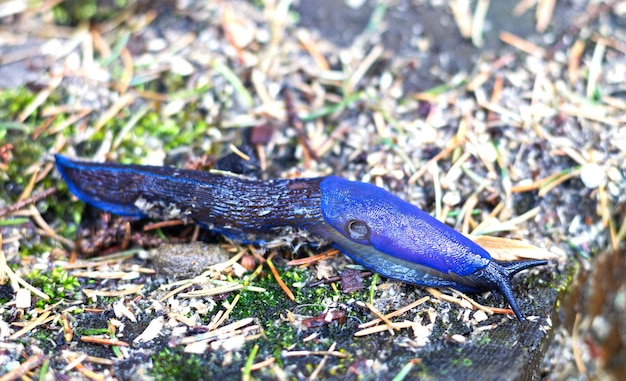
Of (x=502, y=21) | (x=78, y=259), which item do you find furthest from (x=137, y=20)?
(x=502, y=21)

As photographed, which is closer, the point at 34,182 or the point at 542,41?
the point at 34,182

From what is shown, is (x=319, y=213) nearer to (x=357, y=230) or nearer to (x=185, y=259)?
(x=357, y=230)

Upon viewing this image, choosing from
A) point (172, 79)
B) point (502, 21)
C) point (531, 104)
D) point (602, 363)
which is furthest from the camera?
point (502, 21)

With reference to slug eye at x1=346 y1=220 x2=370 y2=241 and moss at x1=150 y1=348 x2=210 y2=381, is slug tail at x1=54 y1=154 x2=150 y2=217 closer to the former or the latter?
moss at x1=150 y1=348 x2=210 y2=381

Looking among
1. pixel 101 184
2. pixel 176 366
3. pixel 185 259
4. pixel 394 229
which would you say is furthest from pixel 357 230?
pixel 101 184

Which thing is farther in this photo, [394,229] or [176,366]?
[394,229]

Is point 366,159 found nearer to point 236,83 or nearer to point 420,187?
point 420,187

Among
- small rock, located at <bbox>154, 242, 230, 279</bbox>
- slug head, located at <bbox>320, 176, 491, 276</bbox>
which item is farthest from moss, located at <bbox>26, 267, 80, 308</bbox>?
slug head, located at <bbox>320, 176, 491, 276</bbox>

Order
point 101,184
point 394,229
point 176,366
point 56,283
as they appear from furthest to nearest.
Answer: point 101,184
point 56,283
point 394,229
point 176,366
